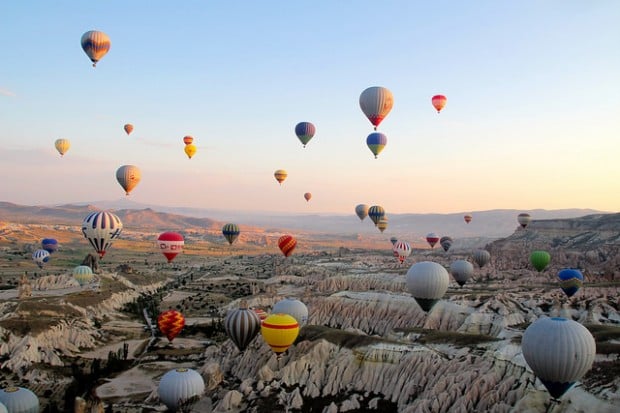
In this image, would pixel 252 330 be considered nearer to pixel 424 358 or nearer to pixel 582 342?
pixel 424 358

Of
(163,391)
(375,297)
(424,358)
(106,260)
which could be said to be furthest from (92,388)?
(106,260)

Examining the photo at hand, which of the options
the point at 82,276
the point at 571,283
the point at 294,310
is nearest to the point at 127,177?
the point at 82,276

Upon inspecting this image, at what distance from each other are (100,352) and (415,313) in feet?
113

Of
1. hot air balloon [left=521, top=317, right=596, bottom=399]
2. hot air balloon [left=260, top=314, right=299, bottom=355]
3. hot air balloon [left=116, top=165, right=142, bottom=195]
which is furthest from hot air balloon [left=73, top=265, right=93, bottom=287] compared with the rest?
hot air balloon [left=521, top=317, right=596, bottom=399]

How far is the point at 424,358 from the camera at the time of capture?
39281 mm

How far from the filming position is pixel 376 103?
201 ft

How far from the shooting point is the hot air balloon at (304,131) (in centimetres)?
7612

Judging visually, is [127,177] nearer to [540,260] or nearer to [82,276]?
[82,276]

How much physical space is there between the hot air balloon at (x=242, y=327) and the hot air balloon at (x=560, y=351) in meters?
25.4

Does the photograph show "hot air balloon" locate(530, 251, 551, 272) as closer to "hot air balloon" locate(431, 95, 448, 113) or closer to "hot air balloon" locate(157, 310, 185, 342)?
"hot air balloon" locate(431, 95, 448, 113)

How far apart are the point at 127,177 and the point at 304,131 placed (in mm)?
24271

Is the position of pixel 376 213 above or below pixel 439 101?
below

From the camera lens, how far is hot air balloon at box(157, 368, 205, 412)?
1569 inches

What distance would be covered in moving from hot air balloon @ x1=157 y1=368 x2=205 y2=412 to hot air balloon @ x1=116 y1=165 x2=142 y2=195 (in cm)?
3611
